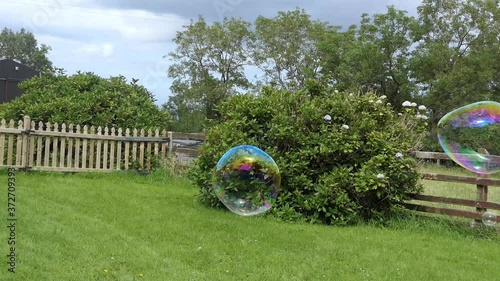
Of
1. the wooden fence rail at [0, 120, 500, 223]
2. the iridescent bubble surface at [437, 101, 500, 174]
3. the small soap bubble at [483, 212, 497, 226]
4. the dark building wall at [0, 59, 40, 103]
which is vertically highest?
the dark building wall at [0, 59, 40, 103]

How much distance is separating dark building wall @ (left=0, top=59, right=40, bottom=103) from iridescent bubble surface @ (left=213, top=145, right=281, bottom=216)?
1460 inches

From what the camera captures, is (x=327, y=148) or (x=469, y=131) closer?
(x=469, y=131)

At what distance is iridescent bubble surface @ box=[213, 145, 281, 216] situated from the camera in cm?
627

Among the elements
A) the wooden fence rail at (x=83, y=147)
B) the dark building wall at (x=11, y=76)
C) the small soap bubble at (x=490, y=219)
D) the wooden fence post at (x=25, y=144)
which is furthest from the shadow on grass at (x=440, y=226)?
the dark building wall at (x=11, y=76)

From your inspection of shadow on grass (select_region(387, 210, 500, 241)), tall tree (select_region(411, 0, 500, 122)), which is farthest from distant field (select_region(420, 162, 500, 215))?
tall tree (select_region(411, 0, 500, 122))

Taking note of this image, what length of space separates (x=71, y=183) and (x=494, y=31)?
25.1m

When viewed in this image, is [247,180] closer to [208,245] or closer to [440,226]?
[208,245]

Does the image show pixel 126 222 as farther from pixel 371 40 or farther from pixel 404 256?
pixel 371 40

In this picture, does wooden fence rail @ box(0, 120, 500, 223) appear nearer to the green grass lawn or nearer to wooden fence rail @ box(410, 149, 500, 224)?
the green grass lawn

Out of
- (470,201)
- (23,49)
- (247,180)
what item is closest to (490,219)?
(470,201)

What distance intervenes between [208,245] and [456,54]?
24.8 metres

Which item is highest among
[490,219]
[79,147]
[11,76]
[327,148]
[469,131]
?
[11,76]

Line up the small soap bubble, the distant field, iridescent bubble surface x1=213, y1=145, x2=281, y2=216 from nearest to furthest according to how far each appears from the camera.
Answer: iridescent bubble surface x1=213, y1=145, x2=281, y2=216 < the small soap bubble < the distant field

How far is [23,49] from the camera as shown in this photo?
8894 centimetres
